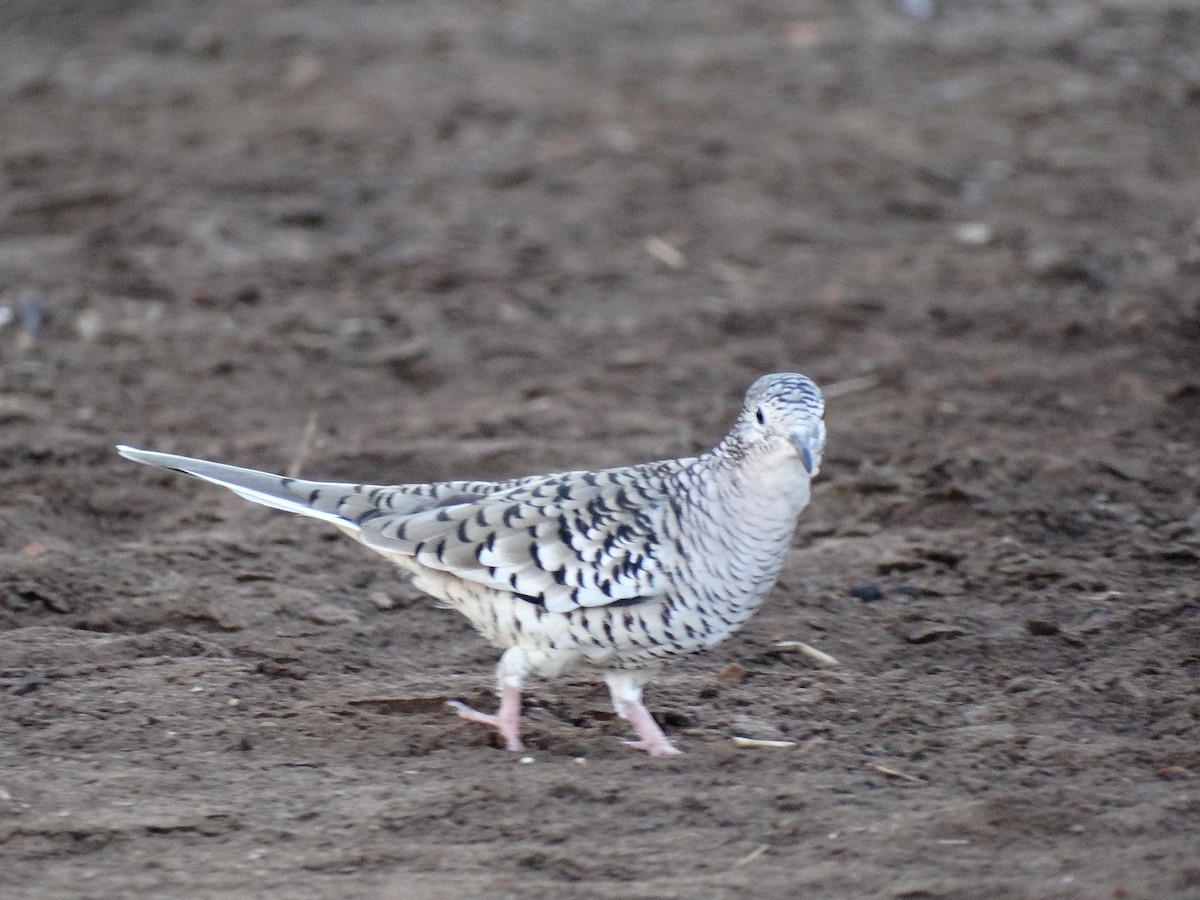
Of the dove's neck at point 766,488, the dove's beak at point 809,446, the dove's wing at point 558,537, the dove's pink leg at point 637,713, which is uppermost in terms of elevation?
the dove's beak at point 809,446

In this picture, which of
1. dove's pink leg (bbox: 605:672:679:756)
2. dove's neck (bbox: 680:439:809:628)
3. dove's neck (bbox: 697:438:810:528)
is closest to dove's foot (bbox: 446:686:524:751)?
dove's pink leg (bbox: 605:672:679:756)

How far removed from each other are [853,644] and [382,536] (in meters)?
1.52

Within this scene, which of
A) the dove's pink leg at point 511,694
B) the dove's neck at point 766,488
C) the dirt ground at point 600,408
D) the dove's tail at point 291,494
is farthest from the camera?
the dove's tail at point 291,494

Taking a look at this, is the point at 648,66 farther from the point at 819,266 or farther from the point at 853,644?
the point at 853,644

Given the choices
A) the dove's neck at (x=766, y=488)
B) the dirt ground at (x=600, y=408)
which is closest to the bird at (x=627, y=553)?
the dove's neck at (x=766, y=488)

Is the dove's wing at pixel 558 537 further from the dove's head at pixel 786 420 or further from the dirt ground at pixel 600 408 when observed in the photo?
the dirt ground at pixel 600 408

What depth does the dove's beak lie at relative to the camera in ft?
12.3

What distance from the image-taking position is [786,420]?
12.6ft

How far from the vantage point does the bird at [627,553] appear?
3914 millimetres

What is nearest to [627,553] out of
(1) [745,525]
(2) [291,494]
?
(1) [745,525]

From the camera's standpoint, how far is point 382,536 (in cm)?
423

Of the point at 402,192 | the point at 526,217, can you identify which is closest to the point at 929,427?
the point at 526,217

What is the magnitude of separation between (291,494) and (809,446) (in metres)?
1.51

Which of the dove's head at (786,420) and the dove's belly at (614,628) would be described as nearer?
the dove's head at (786,420)
